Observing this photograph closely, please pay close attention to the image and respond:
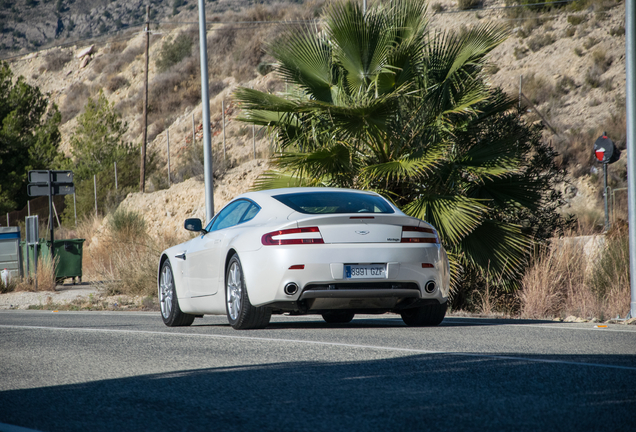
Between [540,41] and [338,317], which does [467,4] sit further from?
[338,317]

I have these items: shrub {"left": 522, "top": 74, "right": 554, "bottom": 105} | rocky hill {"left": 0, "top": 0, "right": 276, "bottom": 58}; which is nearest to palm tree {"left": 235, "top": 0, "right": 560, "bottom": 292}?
shrub {"left": 522, "top": 74, "right": 554, "bottom": 105}

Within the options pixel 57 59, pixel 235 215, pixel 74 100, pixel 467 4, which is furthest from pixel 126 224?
pixel 57 59

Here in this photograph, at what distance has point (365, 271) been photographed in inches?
313

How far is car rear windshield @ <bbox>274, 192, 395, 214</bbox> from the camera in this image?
8617 millimetres

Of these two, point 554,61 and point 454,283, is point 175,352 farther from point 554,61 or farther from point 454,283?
point 554,61

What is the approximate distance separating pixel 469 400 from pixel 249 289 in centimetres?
377

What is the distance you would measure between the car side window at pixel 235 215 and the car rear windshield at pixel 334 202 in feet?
1.11

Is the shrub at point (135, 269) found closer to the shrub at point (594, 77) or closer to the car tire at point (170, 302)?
the car tire at point (170, 302)

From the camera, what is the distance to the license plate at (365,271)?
792 centimetres

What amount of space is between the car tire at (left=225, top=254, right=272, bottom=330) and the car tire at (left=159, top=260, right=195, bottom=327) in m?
1.38

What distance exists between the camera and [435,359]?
614cm

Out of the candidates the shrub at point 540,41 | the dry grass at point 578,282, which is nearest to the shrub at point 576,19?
the shrub at point 540,41

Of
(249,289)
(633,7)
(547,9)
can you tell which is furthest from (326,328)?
(547,9)

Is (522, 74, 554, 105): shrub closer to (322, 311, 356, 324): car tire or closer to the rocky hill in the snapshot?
(322, 311, 356, 324): car tire
